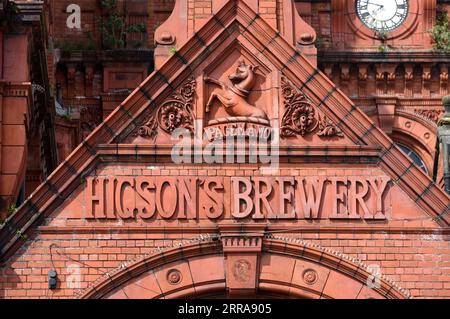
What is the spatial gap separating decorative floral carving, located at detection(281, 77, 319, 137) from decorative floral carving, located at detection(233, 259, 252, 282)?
2718 mm

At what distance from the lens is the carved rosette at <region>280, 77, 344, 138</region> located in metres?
53.3

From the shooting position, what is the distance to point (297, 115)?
53.5 metres

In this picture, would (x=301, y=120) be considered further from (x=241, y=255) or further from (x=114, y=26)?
(x=114, y=26)

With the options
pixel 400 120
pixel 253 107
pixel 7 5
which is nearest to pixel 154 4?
pixel 400 120

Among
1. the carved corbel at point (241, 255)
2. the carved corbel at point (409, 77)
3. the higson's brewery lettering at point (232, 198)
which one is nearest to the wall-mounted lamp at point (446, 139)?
the higson's brewery lettering at point (232, 198)

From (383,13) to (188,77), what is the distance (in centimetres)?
1955

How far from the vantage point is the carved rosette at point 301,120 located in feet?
175

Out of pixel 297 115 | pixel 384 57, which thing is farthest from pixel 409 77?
pixel 297 115

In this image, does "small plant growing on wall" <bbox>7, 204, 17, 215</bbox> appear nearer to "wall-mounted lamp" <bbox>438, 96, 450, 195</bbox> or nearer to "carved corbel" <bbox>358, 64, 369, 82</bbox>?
"wall-mounted lamp" <bbox>438, 96, 450, 195</bbox>

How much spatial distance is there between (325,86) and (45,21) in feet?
33.0

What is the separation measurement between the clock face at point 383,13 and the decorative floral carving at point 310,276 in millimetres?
20604

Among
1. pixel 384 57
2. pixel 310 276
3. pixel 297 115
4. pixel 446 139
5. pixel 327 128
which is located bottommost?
pixel 310 276

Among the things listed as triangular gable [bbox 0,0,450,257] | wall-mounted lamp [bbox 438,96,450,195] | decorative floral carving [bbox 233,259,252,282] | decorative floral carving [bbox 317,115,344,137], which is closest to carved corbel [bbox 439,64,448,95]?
wall-mounted lamp [bbox 438,96,450,195]
